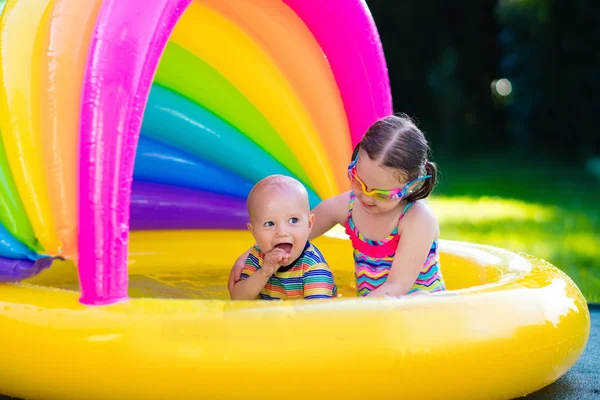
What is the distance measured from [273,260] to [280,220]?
14cm

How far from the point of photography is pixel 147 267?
12.6 feet

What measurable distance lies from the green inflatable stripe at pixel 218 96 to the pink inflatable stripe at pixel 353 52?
38 centimetres

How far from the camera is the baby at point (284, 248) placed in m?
2.82

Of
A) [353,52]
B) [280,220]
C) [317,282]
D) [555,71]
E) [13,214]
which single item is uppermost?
[555,71]

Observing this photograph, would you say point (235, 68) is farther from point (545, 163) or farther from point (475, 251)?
point (545, 163)

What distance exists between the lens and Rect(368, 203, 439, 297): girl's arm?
2.85 m

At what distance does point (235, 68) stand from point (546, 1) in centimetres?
738

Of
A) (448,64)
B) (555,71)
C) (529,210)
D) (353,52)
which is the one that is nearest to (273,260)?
(353,52)

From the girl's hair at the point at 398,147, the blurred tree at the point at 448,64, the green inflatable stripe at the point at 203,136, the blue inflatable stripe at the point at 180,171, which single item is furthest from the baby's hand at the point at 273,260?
the blurred tree at the point at 448,64

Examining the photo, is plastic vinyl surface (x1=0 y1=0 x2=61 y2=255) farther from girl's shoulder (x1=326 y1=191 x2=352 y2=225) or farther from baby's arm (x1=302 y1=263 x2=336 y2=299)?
girl's shoulder (x1=326 y1=191 x2=352 y2=225)

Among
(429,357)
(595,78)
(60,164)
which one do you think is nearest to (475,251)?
(429,357)

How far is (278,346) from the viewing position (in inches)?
91.0

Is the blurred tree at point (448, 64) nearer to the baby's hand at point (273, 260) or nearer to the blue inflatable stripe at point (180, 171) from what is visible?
the blue inflatable stripe at point (180, 171)

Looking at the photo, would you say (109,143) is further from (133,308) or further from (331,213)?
(331,213)
